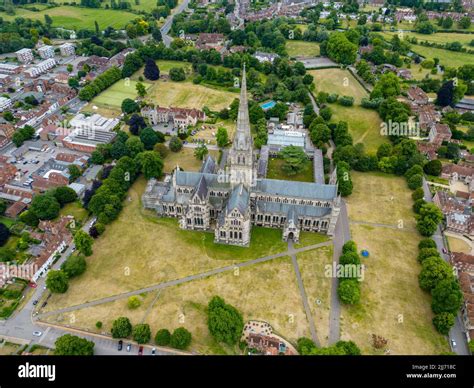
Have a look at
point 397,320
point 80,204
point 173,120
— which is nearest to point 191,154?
point 173,120

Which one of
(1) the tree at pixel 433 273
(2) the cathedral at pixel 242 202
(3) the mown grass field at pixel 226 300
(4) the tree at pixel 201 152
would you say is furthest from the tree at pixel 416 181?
(4) the tree at pixel 201 152

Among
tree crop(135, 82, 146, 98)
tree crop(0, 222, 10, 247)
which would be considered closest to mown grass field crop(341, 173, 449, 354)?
tree crop(0, 222, 10, 247)

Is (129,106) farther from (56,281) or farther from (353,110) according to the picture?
(353,110)

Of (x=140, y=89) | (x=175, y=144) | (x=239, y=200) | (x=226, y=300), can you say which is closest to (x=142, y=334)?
(x=226, y=300)

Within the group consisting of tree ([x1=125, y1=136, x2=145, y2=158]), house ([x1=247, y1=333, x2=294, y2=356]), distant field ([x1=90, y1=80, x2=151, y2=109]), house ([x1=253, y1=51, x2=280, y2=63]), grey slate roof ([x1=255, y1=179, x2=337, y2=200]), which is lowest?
house ([x1=247, y1=333, x2=294, y2=356])

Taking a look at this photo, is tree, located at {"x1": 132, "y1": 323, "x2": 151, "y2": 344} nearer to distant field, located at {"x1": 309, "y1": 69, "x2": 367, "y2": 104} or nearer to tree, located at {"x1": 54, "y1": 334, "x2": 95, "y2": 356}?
tree, located at {"x1": 54, "y1": 334, "x2": 95, "y2": 356}

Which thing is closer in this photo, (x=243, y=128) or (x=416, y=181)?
(x=243, y=128)

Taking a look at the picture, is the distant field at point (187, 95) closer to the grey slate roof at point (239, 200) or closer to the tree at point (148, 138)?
the tree at point (148, 138)
